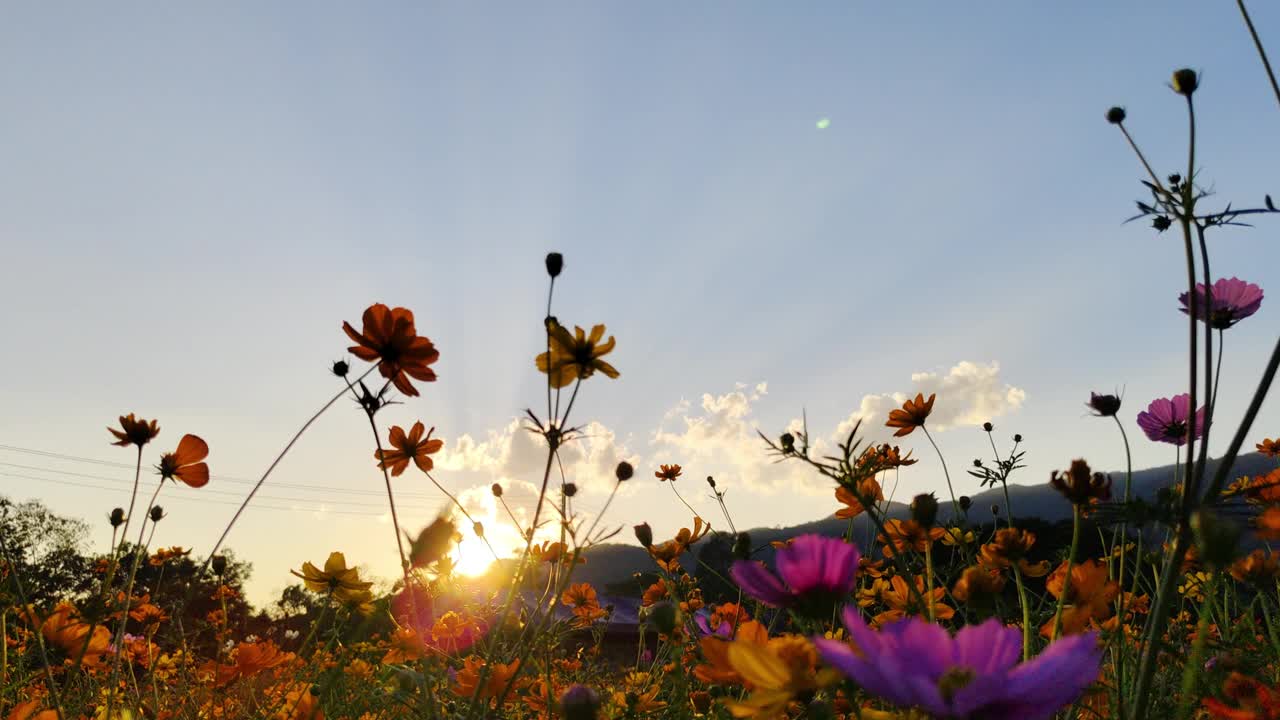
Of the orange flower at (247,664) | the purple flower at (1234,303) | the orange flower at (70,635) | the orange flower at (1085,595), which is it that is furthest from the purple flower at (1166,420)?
the orange flower at (70,635)

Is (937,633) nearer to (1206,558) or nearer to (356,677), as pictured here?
(1206,558)

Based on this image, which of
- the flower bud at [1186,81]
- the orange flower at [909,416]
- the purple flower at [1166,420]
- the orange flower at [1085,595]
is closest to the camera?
the orange flower at [1085,595]

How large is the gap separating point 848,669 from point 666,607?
66cm

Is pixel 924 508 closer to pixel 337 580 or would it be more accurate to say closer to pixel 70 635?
pixel 337 580

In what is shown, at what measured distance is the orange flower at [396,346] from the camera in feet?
4.67

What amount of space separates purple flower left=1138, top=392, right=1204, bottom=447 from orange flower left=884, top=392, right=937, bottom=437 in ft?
1.90

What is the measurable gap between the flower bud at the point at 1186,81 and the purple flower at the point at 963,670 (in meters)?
1.17

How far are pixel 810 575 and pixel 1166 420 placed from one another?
5.76 ft

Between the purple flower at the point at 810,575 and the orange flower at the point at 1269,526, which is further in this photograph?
the orange flower at the point at 1269,526

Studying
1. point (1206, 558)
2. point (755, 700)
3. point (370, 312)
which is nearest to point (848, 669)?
point (755, 700)

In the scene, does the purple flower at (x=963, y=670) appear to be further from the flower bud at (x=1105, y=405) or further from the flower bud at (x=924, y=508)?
the flower bud at (x=1105, y=405)

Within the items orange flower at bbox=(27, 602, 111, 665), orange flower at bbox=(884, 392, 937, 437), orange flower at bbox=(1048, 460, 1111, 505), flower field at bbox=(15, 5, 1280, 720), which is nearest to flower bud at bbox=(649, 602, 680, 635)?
flower field at bbox=(15, 5, 1280, 720)

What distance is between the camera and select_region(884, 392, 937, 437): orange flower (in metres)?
2.31

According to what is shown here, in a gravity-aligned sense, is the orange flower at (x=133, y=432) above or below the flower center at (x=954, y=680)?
above
